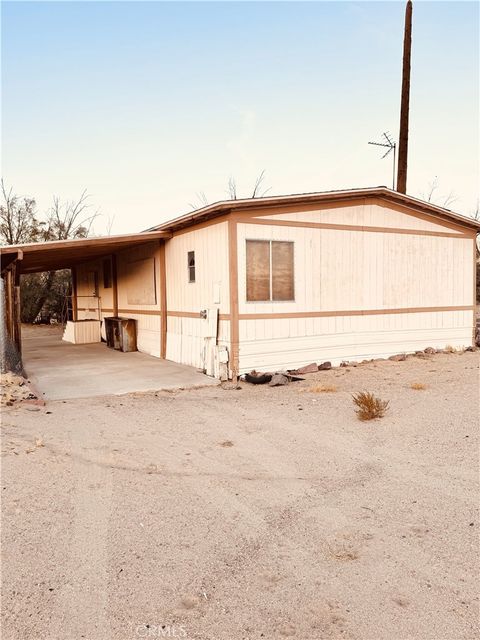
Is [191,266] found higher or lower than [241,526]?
higher

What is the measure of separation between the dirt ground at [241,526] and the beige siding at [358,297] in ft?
11.1

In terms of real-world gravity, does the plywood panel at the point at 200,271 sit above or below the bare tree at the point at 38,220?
below

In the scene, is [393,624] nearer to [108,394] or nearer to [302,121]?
[108,394]

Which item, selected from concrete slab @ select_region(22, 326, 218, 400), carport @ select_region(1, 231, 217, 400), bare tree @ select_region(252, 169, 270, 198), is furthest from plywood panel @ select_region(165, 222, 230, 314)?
bare tree @ select_region(252, 169, 270, 198)

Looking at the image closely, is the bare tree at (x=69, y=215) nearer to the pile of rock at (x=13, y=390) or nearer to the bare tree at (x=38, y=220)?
the bare tree at (x=38, y=220)

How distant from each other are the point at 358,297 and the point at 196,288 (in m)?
3.73

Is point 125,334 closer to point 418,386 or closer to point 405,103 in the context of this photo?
point 418,386

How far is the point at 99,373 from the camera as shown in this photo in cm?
1034

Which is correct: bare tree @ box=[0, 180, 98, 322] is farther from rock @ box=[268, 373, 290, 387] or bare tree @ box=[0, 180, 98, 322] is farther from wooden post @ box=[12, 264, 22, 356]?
rock @ box=[268, 373, 290, 387]

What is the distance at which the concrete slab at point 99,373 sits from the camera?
28.6 feet

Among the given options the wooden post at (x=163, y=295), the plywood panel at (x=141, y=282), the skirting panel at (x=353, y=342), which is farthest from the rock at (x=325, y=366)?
the plywood panel at (x=141, y=282)

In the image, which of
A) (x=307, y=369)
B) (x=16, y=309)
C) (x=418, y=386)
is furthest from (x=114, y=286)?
(x=418, y=386)

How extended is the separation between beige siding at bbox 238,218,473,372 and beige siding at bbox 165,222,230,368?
507mm

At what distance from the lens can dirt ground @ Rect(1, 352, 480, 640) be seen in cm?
245
